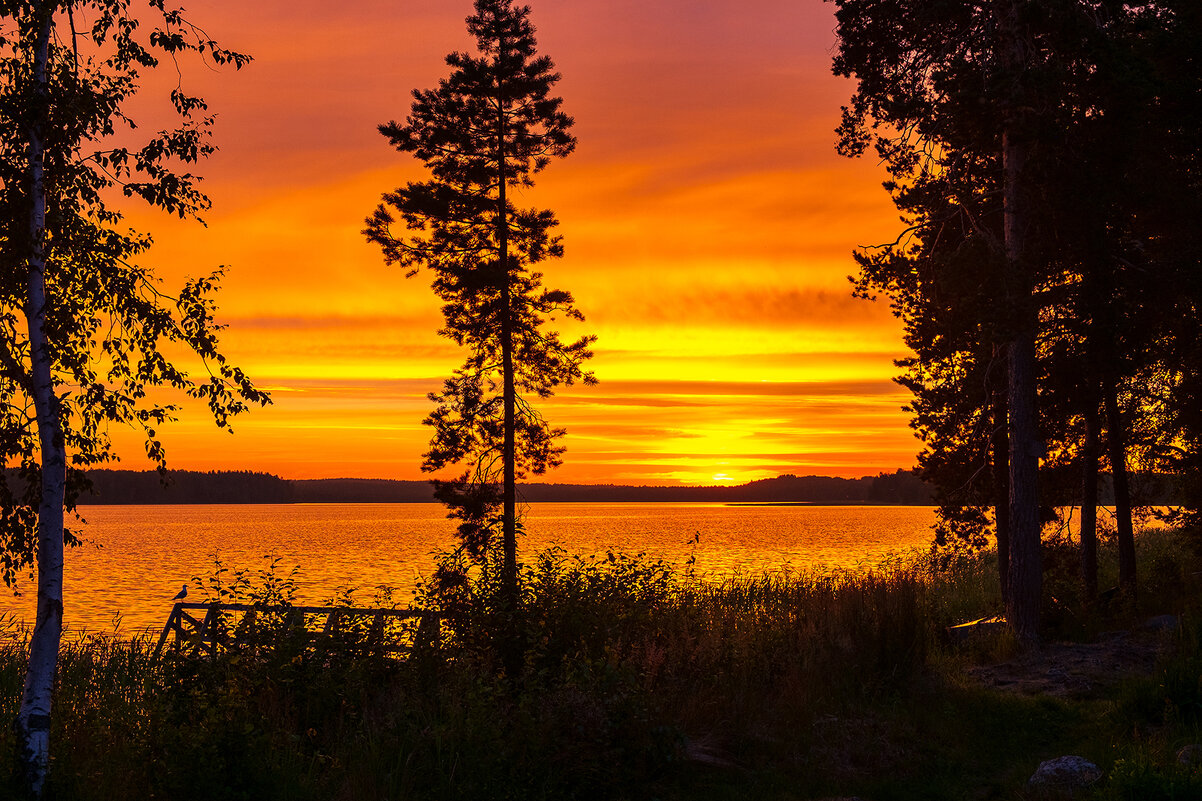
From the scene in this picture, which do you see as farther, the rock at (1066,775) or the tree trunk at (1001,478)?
the tree trunk at (1001,478)

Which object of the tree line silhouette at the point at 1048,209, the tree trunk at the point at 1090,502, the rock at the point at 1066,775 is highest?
the tree line silhouette at the point at 1048,209

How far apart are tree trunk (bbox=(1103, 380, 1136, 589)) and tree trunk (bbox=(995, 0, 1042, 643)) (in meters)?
3.94

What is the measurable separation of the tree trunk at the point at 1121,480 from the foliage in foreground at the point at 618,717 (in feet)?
26.8

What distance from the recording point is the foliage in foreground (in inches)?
340

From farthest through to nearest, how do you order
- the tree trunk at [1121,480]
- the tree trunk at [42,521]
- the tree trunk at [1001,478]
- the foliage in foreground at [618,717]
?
the tree trunk at [1001,478]
the tree trunk at [1121,480]
the tree trunk at [42,521]
the foliage in foreground at [618,717]

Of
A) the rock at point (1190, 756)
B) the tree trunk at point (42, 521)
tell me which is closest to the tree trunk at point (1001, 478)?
the rock at point (1190, 756)

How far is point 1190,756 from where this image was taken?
883cm

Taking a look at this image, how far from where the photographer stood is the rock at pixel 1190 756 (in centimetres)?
866

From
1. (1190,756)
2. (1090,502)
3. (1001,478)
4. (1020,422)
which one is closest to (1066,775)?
(1190,756)

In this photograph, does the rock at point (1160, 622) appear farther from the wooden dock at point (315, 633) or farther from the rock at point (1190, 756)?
the wooden dock at point (315, 633)

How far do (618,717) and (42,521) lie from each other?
577 cm

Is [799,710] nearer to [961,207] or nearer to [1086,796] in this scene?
[1086,796]

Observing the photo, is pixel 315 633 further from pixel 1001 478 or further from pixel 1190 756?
pixel 1001 478

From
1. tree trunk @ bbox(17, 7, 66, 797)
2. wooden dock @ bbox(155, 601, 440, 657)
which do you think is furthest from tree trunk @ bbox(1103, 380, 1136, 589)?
tree trunk @ bbox(17, 7, 66, 797)
